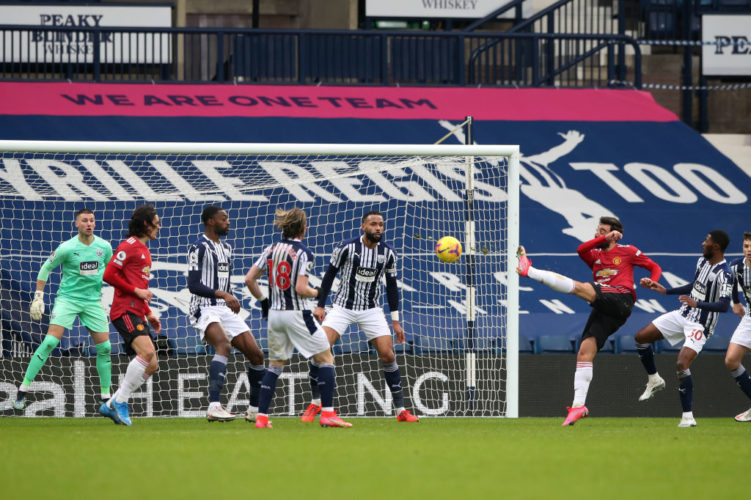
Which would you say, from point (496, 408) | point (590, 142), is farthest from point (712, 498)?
point (590, 142)

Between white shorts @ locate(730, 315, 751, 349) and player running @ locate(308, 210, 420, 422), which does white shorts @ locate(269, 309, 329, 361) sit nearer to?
player running @ locate(308, 210, 420, 422)

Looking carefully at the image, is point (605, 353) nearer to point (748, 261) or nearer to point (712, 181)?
point (748, 261)

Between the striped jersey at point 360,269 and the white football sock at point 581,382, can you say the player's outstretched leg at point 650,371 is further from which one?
the striped jersey at point 360,269

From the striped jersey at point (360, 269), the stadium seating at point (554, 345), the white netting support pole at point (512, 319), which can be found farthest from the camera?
the stadium seating at point (554, 345)

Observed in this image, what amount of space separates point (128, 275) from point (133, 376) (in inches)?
36.1

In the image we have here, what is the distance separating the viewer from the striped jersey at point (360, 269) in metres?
10.5

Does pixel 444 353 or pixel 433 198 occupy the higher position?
pixel 433 198

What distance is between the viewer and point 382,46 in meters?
18.5

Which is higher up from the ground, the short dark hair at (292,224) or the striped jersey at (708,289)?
the short dark hair at (292,224)

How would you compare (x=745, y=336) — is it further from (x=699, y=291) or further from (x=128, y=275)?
(x=128, y=275)

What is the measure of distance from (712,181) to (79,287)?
440 inches

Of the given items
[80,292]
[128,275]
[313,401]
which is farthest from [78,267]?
Answer: [313,401]

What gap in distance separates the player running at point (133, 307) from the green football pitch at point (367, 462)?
29 cm

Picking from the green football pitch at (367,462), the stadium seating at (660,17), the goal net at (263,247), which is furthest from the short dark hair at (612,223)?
the stadium seating at (660,17)
